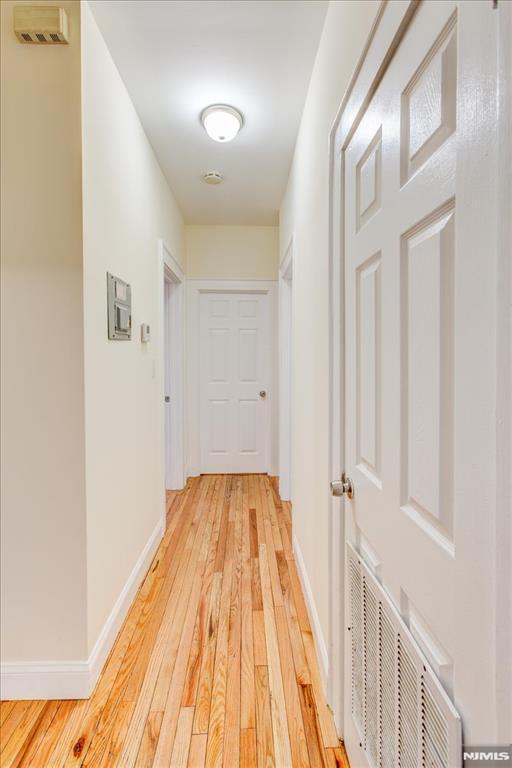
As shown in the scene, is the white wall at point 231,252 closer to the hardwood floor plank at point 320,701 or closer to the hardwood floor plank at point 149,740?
the hardwood floor plank at point 320,701

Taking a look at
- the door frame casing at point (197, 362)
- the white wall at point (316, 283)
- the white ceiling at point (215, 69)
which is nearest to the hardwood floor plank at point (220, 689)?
the white wall at point (316, 283)

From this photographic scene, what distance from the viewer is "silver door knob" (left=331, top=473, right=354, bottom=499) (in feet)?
3.75

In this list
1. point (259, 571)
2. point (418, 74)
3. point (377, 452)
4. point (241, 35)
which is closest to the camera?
point (418, 74)

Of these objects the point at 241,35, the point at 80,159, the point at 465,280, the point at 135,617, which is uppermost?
the point at 241,35

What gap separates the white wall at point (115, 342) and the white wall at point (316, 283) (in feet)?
2.95

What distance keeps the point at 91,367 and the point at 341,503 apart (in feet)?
3.42

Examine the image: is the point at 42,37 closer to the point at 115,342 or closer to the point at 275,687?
the point at 115,342

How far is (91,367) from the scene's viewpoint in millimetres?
1499

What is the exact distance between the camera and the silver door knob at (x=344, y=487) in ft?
3.75

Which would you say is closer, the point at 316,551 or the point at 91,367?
the point at 91,367

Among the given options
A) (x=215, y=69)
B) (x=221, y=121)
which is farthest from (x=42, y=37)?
(x=221, y=121)

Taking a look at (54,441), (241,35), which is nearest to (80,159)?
(241,35)

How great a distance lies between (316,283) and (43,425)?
1.26 m

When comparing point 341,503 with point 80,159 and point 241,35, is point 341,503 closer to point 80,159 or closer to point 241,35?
point 80,159
